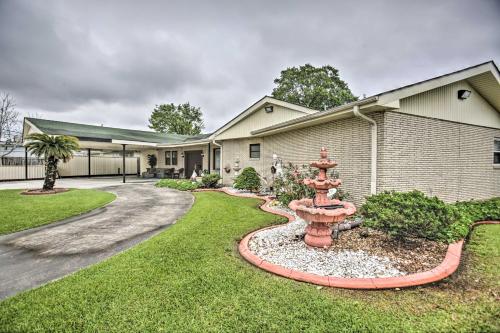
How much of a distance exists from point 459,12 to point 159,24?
11.5 meters

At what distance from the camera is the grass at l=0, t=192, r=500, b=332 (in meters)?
2.19

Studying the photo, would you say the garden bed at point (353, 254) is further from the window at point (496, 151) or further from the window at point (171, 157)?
the window at point (171, 157)

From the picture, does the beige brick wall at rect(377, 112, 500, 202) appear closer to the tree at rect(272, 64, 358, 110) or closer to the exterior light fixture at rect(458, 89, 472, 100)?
the exterior light fixture at rect(458, 89, 472, 100)

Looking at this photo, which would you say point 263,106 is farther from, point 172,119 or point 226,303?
point 172,119

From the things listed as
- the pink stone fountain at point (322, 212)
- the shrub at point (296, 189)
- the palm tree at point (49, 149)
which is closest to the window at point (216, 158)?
the palm tree at point (49, 149)

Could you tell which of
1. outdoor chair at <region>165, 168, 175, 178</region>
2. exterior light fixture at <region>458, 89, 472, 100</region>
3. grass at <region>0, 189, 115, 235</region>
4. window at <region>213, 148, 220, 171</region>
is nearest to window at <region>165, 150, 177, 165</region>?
outdoor chair at <region>165, 168, 175, 178</region>

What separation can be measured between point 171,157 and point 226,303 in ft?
63.2

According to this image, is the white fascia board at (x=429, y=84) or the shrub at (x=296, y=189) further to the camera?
the shrub at (x=296, y=189)

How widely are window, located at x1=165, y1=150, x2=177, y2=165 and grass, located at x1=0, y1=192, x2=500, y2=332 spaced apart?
1720 centimetres

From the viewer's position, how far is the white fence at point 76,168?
1677cm

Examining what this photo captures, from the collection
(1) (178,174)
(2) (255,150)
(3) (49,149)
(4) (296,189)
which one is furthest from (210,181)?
(3) (49,149)

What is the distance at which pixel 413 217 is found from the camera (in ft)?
13.0

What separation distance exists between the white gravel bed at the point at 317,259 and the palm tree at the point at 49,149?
1128 cm

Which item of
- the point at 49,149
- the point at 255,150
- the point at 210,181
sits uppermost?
the point at 255,150
